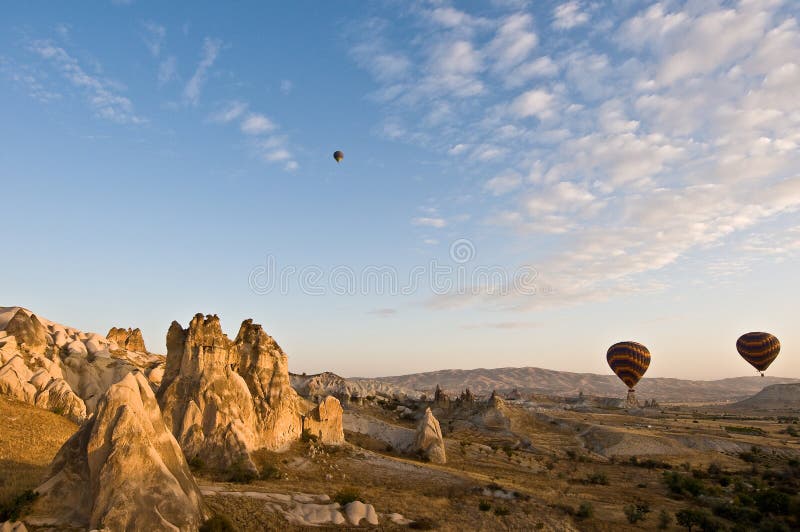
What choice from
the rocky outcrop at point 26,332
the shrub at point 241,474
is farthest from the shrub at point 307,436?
the rocky outcrop at point 26,332

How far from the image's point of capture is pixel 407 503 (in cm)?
2550

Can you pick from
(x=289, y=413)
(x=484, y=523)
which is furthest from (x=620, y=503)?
(x=289, y=413)

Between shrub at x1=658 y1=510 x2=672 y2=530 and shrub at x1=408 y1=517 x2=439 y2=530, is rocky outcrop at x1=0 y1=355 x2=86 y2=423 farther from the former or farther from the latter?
shrub at x1=658 y1=510 x2=672 y2=530

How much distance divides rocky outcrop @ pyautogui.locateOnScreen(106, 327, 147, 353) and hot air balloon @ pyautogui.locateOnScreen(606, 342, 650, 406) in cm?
10063

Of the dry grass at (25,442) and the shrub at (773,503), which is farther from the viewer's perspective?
the shrub at (773,503)

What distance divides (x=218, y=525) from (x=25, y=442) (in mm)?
19439

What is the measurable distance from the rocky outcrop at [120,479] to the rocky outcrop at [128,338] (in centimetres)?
6575

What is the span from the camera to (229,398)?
112ft

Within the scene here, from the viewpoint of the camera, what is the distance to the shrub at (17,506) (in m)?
15.1

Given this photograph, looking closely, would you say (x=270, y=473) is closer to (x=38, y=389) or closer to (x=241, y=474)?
(x=241, y=474)

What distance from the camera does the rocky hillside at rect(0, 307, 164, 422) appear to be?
36406 millimetres

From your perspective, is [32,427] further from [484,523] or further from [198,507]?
[484,523]

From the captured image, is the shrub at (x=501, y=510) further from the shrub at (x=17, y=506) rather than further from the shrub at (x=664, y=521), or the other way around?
the shrub at (x=17, y=506)

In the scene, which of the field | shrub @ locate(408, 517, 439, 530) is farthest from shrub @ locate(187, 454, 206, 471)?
shrub @ locate(408, 517, 439, 530)
